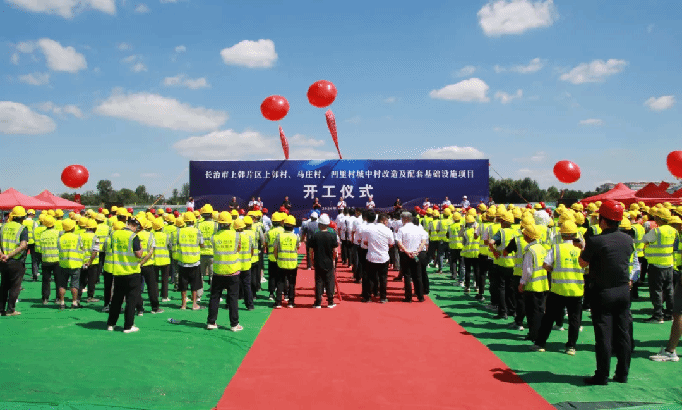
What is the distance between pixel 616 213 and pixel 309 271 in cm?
961

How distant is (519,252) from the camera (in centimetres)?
676

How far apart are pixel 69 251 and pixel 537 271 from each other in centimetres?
750

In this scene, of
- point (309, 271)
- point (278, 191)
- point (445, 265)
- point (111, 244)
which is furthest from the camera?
point (278, 191)

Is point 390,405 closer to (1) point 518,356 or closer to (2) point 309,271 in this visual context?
(1) point 518,356

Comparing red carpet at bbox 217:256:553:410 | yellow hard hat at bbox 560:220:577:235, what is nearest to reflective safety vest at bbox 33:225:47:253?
red carpet at bbox 217:256:553:410

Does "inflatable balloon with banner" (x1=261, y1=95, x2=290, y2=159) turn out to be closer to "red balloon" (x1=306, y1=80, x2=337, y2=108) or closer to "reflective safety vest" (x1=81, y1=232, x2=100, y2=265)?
"red balloon" (x1=306, y1=80, x2=337, y2=108)

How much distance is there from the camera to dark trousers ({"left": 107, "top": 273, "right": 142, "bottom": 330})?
6.81 metres

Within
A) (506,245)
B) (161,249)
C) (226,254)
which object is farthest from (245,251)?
(506,245)

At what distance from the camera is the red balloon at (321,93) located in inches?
667

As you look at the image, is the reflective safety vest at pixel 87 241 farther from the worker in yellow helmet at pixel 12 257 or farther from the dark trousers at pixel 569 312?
the dark trousers at pixel 569 312

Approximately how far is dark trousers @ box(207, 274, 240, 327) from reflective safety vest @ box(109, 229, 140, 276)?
45.5 inches

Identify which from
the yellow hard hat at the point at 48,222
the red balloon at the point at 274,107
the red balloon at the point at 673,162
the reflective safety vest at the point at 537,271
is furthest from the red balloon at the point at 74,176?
the red balloon at the point at 673,162

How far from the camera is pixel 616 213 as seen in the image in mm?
4738

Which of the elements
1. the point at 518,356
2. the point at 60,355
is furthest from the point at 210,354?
the point at 518,356
